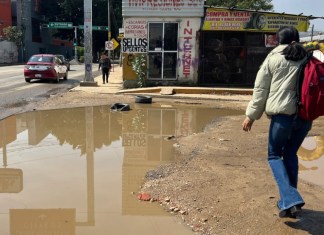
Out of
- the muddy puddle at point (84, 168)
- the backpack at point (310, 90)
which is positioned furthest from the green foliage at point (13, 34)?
the backpack at point (310, 90)

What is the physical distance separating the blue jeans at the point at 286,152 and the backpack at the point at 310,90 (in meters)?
0.15

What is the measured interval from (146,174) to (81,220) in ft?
5.62

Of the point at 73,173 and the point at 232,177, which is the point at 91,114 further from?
the point at 232,177

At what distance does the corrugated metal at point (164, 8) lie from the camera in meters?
17.3

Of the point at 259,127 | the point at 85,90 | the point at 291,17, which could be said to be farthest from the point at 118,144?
the point at 291,17

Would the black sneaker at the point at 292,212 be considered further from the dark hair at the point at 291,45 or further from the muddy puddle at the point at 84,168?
the dark hair at the point at 291,45

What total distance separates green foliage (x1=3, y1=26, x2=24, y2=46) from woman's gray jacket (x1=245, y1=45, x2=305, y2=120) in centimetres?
5431

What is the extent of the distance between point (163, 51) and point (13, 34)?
41.5m

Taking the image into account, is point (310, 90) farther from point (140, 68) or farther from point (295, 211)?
point (140, 68)

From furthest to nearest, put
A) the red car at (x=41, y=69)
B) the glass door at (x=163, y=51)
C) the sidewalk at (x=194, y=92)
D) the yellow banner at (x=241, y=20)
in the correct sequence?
the red car at (x=41, y=69)
the glass door at (x=163, y=51)
the yellow banner at (x=241, y=20)
the sidewalk at (x=194, y=92)

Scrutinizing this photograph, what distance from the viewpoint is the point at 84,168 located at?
5.91 meters

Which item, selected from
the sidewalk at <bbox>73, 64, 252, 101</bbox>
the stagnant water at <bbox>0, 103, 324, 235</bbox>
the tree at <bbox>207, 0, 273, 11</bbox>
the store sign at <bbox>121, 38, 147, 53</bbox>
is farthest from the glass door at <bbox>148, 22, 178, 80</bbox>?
the tree at <bbox>207, 0, 273, 11</bbox>

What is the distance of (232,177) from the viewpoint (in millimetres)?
5398

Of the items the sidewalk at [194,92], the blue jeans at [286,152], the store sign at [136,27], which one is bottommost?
the sidewalk at [194,92]
